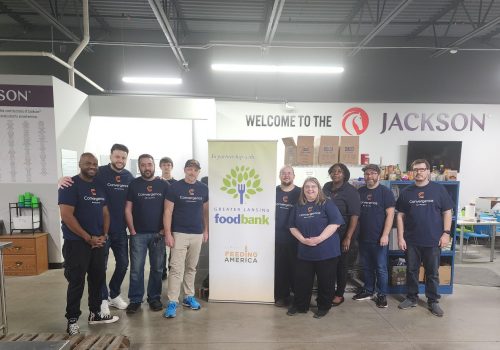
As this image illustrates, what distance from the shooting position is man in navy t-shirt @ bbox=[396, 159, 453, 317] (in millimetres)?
3314

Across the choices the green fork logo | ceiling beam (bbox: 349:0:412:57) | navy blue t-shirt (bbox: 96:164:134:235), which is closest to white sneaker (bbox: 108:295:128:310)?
navy blue t-shirt (bbox: 96:164:134:235)

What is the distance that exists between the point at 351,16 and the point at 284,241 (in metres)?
5.87

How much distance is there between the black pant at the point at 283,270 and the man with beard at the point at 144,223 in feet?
4.25

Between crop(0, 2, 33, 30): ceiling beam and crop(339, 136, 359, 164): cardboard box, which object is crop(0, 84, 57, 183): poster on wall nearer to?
crop(0, 2, 33, 30): ceiling beam

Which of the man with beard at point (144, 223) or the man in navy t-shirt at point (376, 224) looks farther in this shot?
the man in navy t-shirt at point (376, 224)

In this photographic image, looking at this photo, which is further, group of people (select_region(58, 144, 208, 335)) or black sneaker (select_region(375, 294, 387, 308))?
black sneaker (select_region(375, 294, 387, 308))

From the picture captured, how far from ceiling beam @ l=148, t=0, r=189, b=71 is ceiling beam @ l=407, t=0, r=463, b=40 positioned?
18.7 ft

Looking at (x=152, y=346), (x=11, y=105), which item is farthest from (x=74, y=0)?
(x=152, y=346)

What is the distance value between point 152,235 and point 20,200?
2645mm

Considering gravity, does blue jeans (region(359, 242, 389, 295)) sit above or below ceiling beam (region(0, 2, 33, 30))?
below

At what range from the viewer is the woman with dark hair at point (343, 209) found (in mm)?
3389

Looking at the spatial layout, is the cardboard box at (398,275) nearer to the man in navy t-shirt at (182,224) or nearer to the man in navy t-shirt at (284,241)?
the man in navy t-shirt at (284,241)

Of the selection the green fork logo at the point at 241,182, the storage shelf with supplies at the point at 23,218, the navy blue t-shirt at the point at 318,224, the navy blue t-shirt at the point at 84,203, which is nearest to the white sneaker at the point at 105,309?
the navy blue t-shirt at the point at 84,203

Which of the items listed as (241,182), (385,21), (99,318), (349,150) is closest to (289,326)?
(241,182)
